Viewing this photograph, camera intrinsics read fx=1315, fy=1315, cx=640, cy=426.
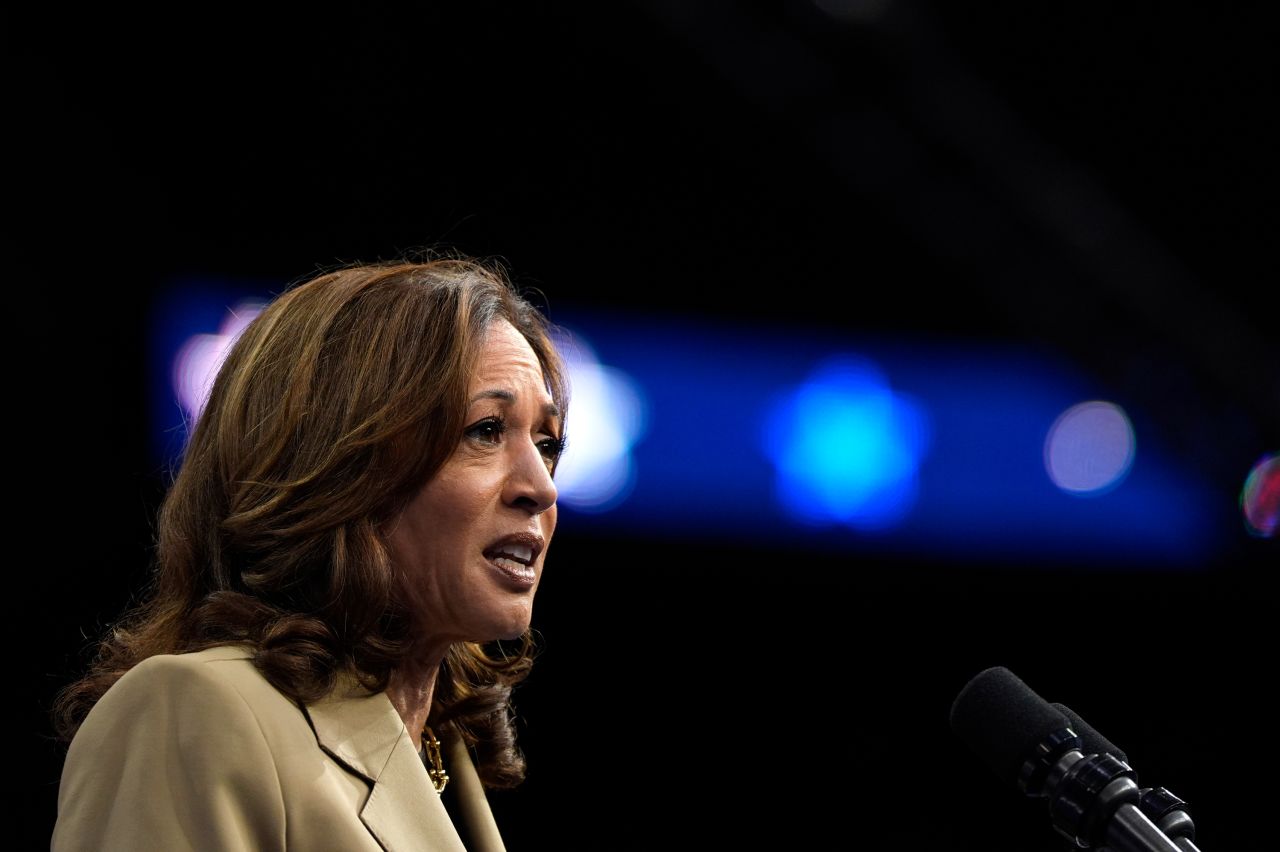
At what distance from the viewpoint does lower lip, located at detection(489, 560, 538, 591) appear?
5.86 feet

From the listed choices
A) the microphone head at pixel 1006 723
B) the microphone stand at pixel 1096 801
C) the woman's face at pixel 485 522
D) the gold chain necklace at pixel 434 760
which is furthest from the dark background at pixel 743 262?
the microphone stand at pixel 1096 801

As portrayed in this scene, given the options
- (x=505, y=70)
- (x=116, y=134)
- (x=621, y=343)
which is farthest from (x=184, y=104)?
(x=621, y=343)

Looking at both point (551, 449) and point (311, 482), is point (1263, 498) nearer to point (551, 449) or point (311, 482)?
point (551, 449)

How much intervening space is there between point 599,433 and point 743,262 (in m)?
0.98

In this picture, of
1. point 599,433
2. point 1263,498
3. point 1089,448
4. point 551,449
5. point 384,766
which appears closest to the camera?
point 384,766

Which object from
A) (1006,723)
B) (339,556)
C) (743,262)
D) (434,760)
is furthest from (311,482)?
(743,262)

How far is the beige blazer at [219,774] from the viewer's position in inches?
55.2

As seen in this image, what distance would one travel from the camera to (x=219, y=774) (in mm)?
1427

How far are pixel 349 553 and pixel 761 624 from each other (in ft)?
12.4

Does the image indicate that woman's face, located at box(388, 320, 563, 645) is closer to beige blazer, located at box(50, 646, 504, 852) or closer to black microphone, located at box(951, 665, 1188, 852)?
beige blazer, located at box(50, 646, 504, 852)

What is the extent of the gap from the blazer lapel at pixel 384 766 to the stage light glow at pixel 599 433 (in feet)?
10.1

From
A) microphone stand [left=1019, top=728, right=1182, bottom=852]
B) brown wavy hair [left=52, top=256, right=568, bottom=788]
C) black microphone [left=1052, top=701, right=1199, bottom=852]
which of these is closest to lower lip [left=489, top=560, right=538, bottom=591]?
brown wavy hair [left=52, top=256, right=568, bottom=788]

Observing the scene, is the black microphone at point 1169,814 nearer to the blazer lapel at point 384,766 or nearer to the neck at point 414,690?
the blazer lapel at point 384,766

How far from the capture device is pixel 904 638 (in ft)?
17.8
